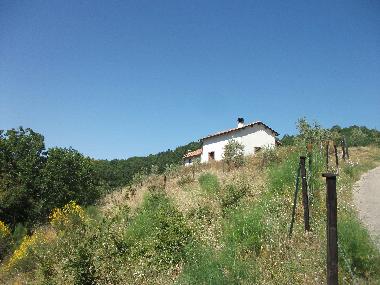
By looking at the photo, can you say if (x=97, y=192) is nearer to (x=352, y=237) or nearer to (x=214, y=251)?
(x=214, y=251)

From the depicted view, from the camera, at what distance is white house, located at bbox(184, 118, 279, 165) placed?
4509cm

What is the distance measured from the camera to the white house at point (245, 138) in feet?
148

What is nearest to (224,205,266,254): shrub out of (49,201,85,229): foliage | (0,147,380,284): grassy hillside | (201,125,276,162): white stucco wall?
(0,147,380,284): grassy hillside

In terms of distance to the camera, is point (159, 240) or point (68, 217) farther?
point (68, 217)

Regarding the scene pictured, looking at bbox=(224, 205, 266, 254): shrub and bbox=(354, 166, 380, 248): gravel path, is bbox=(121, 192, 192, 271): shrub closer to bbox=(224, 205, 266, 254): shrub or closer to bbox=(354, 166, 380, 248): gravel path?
bbox=(224, 205, 266, 254): shrub

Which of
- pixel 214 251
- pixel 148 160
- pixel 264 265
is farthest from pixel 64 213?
pixel 148 160

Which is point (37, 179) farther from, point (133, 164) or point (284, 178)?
point (133, 164)

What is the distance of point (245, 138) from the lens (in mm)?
45125

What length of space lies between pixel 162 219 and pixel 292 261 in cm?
429

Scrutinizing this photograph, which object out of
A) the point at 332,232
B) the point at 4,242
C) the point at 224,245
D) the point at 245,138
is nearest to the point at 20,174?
the point at 4,242

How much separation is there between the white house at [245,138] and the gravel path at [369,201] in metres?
26.5

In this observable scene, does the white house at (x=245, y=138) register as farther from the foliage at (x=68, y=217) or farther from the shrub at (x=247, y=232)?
the shrub at (x=247, y=232)

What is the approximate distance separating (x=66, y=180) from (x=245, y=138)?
21.8 meters

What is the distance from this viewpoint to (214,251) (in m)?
8.76
